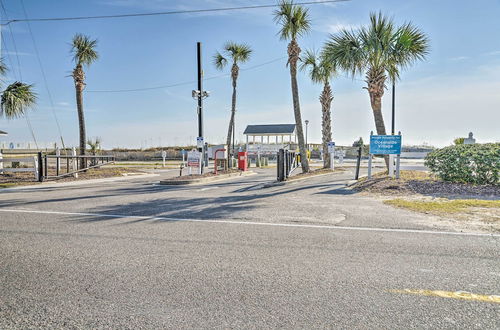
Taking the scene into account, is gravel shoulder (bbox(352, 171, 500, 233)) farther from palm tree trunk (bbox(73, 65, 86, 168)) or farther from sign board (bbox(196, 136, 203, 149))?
palm tree trunk (bbox(73, 65, 86, 168))

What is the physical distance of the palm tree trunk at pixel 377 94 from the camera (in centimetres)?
1531

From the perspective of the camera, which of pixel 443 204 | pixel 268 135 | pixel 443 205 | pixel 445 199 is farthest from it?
pixel 268 135

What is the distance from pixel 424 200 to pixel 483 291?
687 cm

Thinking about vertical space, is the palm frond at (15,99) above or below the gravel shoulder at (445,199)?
above

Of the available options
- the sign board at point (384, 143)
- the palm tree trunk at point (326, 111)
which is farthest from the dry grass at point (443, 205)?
the palm tree trunk at point (326, 111)

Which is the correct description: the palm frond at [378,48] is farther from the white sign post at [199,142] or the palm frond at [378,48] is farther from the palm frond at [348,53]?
the white sign post at [199,142]

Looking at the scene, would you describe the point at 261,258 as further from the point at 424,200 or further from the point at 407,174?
the point at 407,174

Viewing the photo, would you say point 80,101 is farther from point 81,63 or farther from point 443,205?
point 443,205

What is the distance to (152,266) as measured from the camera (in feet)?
14.6

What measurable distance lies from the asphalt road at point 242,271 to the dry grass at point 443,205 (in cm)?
87

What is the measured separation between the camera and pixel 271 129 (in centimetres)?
4859

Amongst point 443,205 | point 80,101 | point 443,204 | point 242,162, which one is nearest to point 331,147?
point 242,162

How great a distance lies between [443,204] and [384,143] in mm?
5599

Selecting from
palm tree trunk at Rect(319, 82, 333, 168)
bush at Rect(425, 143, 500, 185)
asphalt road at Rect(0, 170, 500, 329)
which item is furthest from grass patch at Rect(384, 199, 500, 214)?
palm tree trunk at Rect(319, 82, 333, 168)
